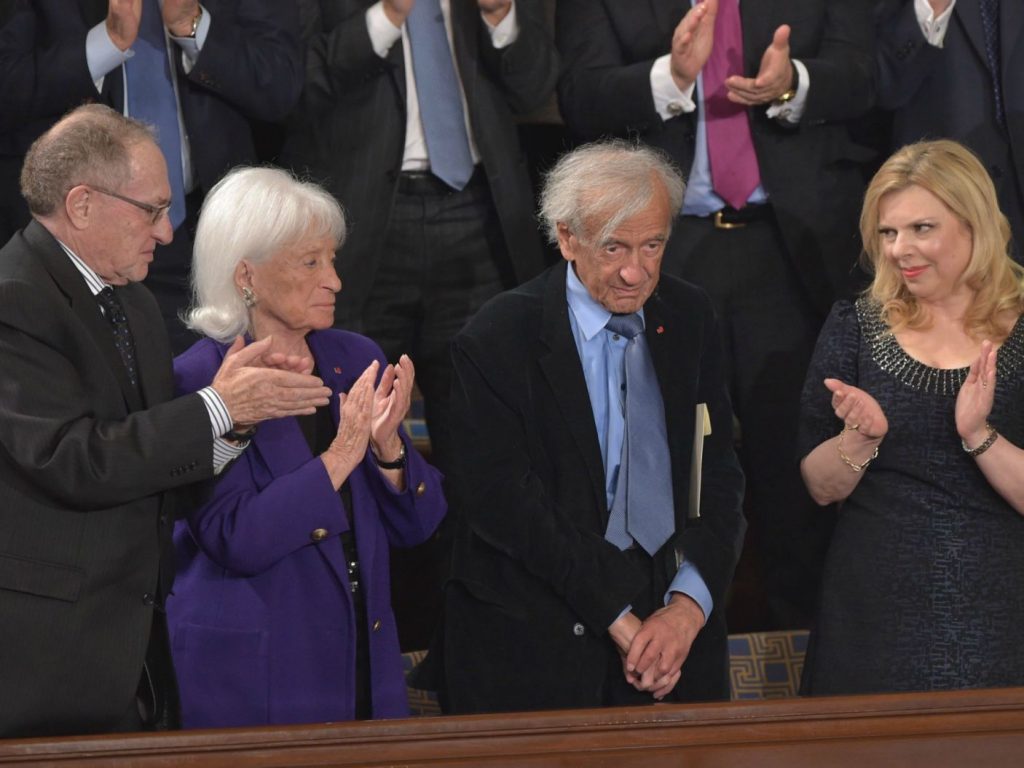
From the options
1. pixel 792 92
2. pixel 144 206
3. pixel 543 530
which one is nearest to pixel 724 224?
pixel 792 92

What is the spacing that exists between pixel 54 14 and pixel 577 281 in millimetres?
1472

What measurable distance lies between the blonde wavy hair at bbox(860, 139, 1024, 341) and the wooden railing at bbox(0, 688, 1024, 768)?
125cm

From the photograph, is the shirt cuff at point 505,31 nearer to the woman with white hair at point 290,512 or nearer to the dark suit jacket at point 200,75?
the dark suit jacket at point 200,75

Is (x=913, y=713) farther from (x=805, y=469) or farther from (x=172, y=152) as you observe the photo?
(x=172, y=152)

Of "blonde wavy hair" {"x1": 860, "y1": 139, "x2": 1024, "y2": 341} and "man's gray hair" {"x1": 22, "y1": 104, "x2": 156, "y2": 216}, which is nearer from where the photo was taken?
"man's gray hair" {"x1": 22, "y1": 104, "x2": 156, "y2": 216}

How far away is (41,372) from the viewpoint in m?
2.50

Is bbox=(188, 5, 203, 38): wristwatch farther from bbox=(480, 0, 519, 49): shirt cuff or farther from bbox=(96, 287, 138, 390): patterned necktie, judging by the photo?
bbox=(96, 287, 138, 390): patterned necktie

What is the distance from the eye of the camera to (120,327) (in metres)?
2.73

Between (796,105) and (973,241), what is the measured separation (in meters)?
0.75

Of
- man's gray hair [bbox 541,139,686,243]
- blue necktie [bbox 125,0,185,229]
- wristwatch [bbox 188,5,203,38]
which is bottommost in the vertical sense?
man's gray hair [bbox 541,139,686,243]

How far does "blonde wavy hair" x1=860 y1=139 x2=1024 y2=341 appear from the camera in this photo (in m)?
3.36

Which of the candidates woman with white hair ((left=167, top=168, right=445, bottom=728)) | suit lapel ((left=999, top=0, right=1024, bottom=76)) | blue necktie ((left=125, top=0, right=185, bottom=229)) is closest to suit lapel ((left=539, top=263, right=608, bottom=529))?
woman with white hair ((left=167, top=168, right=445, bottom=728))

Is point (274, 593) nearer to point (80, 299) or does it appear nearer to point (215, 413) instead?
point (215, 413)

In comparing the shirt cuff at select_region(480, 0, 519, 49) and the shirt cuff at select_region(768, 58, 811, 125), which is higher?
A: the shirt cuff at select_region(480, 0, 519, 49)
